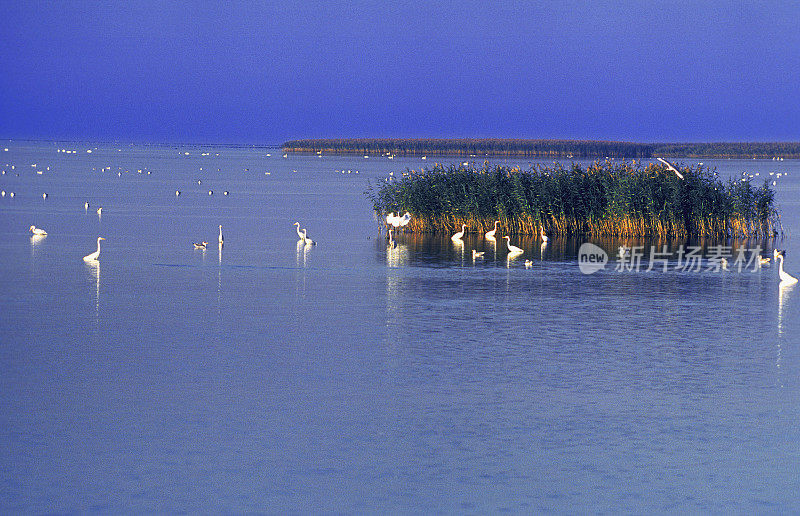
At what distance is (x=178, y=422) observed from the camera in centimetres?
1053

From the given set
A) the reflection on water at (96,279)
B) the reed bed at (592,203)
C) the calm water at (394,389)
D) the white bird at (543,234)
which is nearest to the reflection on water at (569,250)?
the white bird at (543,234)

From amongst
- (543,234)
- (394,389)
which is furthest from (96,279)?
(543,234)

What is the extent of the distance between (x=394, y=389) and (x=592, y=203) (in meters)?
21.9

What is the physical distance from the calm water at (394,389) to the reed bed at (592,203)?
9036 mm

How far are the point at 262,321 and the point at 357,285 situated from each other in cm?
474

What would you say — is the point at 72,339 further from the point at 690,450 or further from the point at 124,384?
the point at 690,450

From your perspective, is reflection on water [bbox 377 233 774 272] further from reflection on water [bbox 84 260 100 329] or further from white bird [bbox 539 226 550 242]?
reflection on water [bbox 84 260 100 329]

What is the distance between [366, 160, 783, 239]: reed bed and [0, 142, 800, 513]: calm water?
9.04m

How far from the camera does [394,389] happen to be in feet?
39.6

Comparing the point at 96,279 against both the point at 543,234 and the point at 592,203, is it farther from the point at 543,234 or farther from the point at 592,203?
the point at 592,203

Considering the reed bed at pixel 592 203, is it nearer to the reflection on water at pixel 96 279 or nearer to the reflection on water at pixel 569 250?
the reflection on water at pixel 569 250

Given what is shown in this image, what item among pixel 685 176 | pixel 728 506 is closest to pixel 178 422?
pixel 728 506

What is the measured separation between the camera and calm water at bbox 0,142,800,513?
8805 mm

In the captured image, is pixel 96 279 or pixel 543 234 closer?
pixel 96 279
